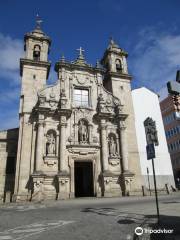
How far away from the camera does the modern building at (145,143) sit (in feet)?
81.6

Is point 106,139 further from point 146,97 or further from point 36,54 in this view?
point 36,54

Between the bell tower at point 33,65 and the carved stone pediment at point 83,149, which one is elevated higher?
the bell tower at point 33,65

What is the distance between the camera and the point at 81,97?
84.6ft

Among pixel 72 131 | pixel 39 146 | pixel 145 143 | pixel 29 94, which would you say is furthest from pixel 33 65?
pixel 145 143

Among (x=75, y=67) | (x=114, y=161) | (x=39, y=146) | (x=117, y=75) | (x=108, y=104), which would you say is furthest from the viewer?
(x=117, y=75)

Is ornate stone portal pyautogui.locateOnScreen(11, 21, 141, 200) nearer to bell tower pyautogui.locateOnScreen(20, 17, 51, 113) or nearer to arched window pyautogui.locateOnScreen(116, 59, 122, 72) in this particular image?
bell tower pyautogui.locateOnScreen(20, 17, 51, 113)

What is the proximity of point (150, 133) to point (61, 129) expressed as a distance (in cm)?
1505

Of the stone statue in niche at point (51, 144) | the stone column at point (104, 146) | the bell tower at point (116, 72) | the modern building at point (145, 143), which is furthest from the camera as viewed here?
the bell tower at point (116, 72)

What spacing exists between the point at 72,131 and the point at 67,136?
81 centimetres

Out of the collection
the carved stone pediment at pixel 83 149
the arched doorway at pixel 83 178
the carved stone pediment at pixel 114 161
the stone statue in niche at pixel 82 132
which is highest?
the stone statue in niche at pixel 82 132

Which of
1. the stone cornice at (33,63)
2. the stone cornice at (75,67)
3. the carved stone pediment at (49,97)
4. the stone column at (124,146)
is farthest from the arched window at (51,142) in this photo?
the stone cornice at (75,67)

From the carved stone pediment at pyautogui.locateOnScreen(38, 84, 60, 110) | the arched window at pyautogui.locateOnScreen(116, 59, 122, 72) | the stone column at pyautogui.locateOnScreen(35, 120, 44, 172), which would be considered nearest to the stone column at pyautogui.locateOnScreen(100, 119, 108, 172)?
the carved stone pediment at pyautogui.locateOnScreen(38, 84, 60, 110)

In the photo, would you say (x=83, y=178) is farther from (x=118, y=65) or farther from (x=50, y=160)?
(x=118, y=65)

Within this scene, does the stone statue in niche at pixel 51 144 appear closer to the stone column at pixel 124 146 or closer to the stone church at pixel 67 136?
the stone church at pixel 67 136
